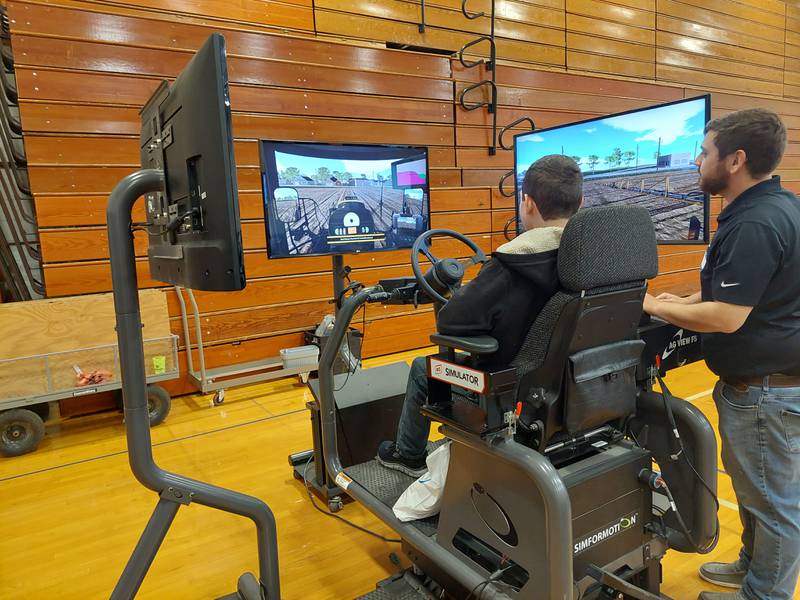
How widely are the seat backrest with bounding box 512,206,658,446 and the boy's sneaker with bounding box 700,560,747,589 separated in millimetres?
923

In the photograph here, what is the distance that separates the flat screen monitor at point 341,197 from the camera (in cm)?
353

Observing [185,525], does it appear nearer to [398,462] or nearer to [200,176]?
[398,462]

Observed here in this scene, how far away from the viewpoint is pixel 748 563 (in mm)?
2057

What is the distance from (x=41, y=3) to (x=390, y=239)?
3.08 metres

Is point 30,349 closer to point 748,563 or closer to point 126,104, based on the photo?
point 126,104

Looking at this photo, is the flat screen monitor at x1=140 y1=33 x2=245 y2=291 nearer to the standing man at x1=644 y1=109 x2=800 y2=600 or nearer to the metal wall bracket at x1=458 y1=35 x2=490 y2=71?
the standing man at x1=644 y1=109 x2=800 y2=600

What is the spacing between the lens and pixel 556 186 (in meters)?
1.78

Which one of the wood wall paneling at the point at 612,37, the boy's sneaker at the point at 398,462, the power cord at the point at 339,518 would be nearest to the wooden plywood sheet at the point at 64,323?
the power cord at the point at 339,518

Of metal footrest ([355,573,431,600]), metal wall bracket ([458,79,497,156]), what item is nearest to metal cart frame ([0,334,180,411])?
metal footrest ([355,573,431,600])

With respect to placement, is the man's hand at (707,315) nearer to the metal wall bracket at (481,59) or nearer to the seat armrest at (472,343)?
the seat armrest at (472,343)

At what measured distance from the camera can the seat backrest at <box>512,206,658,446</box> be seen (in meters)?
1.53

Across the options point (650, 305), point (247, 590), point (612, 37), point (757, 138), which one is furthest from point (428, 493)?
point (612, 37)

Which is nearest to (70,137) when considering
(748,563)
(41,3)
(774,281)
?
(41,3)

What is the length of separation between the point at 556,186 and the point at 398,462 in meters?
1.50
